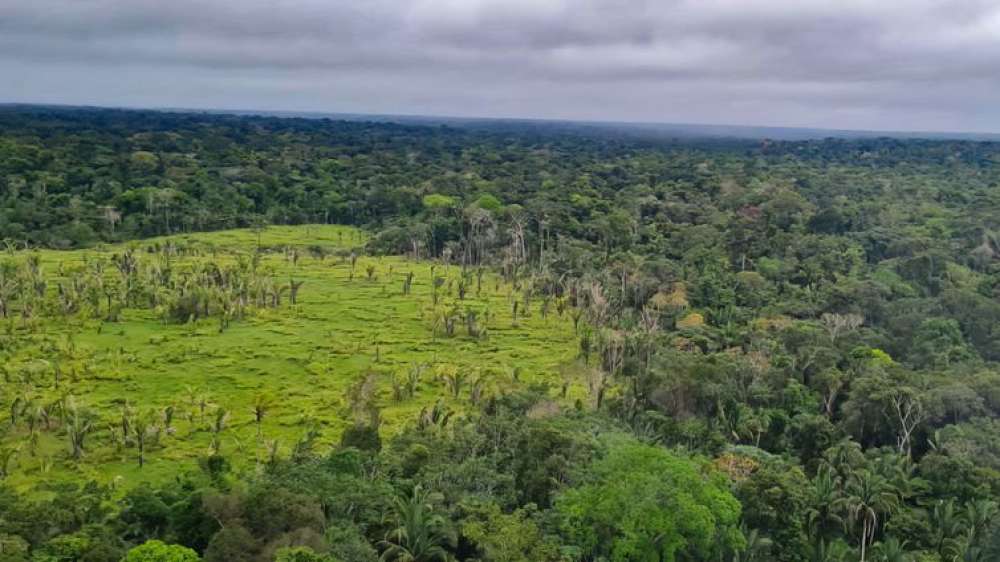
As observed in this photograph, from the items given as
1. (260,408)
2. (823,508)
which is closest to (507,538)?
(823,508)

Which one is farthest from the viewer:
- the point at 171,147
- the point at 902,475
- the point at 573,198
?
the point at 171,147

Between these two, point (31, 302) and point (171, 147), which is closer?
point (31, 302)

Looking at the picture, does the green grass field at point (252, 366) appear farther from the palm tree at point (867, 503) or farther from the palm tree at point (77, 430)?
the palm tree at point (867, 503)

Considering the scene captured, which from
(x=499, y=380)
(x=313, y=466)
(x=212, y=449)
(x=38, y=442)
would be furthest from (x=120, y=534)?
(x=499, y=380)

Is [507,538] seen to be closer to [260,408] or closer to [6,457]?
[260,408]

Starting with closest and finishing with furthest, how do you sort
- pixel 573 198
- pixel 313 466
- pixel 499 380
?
1. pixel 313 466
2. pixel 499 380
3. pixel 573 198

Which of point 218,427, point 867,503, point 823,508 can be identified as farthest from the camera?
point 218,427

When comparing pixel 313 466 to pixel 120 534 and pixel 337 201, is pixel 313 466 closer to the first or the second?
pixel 120 534
